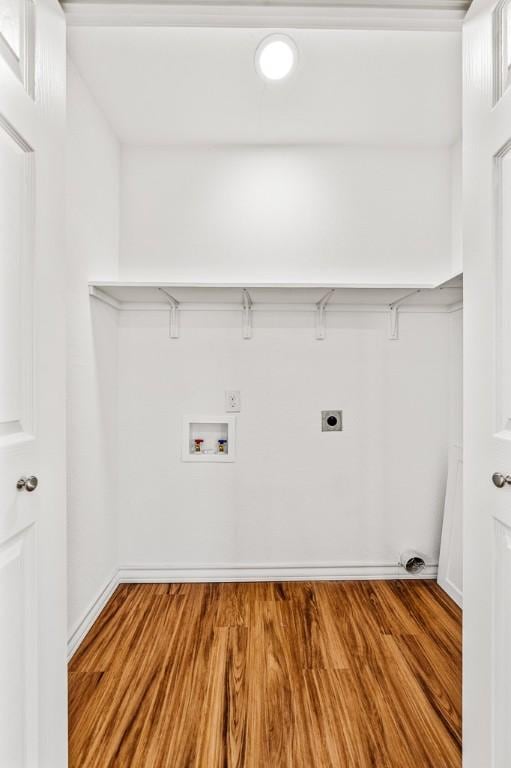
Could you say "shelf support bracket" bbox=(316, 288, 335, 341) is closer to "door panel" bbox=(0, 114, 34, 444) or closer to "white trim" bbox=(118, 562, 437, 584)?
"white trim" bbox=(118, 562, 437, 584)

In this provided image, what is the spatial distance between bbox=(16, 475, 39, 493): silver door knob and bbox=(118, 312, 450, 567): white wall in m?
1.56

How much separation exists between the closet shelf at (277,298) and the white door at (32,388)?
105 centimetres

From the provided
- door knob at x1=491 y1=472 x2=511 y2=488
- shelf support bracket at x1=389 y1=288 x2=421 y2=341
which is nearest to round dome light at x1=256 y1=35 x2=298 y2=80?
shelf support bracket at x1=389 y1=288 x2=421 y2=341

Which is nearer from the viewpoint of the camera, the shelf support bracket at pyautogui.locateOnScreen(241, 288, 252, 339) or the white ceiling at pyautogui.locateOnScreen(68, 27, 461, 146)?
the white ceiling at pyautogui.locateOnScreen(68, 27, 461, 146)

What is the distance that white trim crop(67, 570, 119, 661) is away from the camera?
185 centimetres

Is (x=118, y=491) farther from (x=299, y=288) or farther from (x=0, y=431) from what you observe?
(x=0, y=431)

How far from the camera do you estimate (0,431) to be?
89cm

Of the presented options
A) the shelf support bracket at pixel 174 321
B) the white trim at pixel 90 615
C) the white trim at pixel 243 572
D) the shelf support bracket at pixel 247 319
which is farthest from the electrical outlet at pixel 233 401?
the white trim at pixel 90 615

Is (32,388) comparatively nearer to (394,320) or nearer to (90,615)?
(90,615)

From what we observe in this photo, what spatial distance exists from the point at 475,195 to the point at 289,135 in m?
1.61

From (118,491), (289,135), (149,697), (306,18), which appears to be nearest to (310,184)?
(289,135)

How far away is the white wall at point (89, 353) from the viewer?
74.8 inches

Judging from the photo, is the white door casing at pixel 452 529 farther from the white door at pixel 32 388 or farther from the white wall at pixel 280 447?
the white door at pixel 32 388

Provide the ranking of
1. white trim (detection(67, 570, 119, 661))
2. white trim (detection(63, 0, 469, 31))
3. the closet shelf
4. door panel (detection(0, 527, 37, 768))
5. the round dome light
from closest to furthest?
door panel (detection(0, 527, 37, 768))
white trim (detection(63, 0, 469, 31))
the round dome light
white trim (detection(67, 570, 119, 661))
the closet shelf
